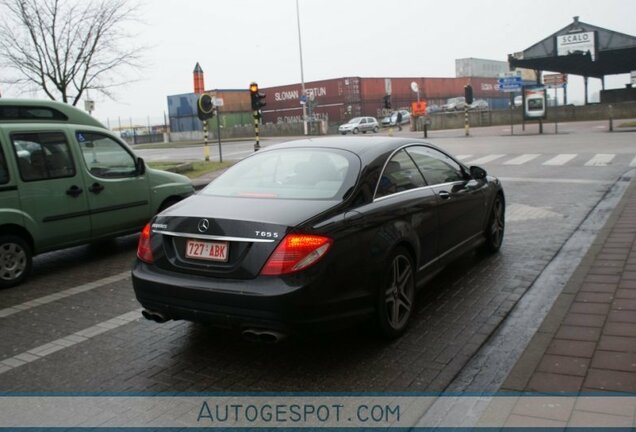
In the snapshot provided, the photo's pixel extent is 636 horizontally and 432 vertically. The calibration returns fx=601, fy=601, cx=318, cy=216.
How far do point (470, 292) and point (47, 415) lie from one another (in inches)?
147

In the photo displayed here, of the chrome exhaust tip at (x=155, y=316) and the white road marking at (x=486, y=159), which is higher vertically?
the chrome exhaust tip at (x=155, y=316)

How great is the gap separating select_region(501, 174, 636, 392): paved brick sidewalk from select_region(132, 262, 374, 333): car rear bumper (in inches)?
44.0

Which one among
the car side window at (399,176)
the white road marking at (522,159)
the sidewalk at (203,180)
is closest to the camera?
the car side window at (399,176)

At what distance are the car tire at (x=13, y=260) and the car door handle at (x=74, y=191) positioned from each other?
0.78 metres

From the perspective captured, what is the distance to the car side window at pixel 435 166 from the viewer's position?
5473 mm

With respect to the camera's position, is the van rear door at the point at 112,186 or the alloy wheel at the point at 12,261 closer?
the alloy wheel at the point at 12,261

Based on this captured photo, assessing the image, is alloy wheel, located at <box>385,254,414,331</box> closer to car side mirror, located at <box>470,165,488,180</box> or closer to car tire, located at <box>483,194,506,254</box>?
car side mirror, located at <box>470,165,488,180</box>

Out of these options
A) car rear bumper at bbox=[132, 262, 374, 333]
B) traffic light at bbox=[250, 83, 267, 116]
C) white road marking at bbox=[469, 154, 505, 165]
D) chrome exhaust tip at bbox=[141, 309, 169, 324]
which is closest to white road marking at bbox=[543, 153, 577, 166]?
white road marking at bbox=[469, 154, 505, 165]

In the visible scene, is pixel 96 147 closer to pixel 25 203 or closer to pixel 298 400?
pixel 25 203

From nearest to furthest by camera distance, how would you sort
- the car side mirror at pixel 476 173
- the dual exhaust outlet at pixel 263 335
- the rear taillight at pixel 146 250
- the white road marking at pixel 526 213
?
the dual exhaust outlet at pixel 263 335, the rear taillight at pixel 146 250, the car side mirror at pixel 476 173, the white road marking at pixel 526 213

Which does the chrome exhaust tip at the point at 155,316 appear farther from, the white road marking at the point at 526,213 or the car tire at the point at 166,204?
the white road marking at the point at 526,213

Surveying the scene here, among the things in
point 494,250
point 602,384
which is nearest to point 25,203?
point 494,250

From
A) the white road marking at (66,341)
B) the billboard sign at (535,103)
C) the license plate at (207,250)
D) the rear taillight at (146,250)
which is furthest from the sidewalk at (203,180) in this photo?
the billboard sign at (535,103)

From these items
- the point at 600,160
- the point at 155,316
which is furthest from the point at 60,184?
the point at 600,160
